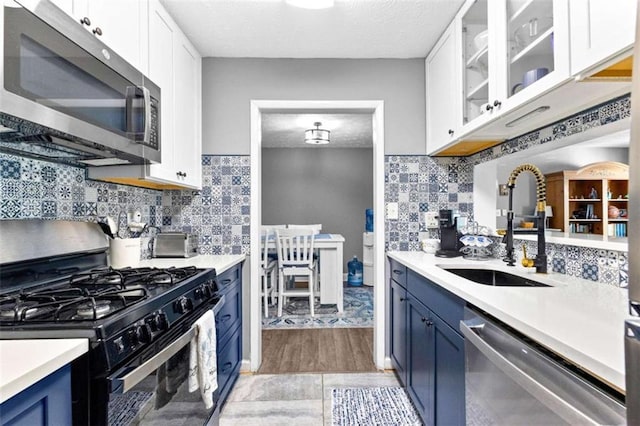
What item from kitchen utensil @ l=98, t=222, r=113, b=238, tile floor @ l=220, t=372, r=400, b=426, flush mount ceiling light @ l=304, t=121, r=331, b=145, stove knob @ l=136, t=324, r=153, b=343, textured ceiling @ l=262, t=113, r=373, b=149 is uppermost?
textured ceiling @ l=262, t=113, r=373, b=149

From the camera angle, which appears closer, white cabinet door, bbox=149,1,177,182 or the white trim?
white cabinet door, bbox=149,1,177,182

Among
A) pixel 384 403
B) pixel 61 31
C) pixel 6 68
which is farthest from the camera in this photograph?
pixel 384 403

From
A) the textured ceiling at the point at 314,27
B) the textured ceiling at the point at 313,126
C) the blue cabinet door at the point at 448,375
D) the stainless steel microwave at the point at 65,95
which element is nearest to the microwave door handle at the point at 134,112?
the stainless steel microwave at the point at 65,95

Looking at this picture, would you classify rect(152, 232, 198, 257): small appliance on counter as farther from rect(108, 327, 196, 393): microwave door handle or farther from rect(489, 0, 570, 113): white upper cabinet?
rect(489, 0, 570, 113): white upper cabinet

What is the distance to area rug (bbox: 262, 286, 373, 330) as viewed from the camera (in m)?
3.43

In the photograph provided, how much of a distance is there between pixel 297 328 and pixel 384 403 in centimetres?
145

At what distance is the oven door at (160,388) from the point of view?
2.92ft

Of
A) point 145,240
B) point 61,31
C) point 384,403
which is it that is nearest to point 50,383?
point 61,31

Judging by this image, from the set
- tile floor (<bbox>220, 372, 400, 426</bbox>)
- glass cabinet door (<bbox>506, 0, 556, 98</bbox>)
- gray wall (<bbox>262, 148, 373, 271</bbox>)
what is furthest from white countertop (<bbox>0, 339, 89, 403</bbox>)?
gray wall (<bbox>262, 148, 373, 271</bbox>)

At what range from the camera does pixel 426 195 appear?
249 cm

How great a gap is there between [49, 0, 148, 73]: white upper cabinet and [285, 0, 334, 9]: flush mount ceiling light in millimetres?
751

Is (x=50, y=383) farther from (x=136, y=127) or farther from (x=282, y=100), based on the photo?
(x=282, y=100)

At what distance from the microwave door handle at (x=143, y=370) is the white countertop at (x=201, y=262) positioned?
0.65 m

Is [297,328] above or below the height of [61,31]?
below
